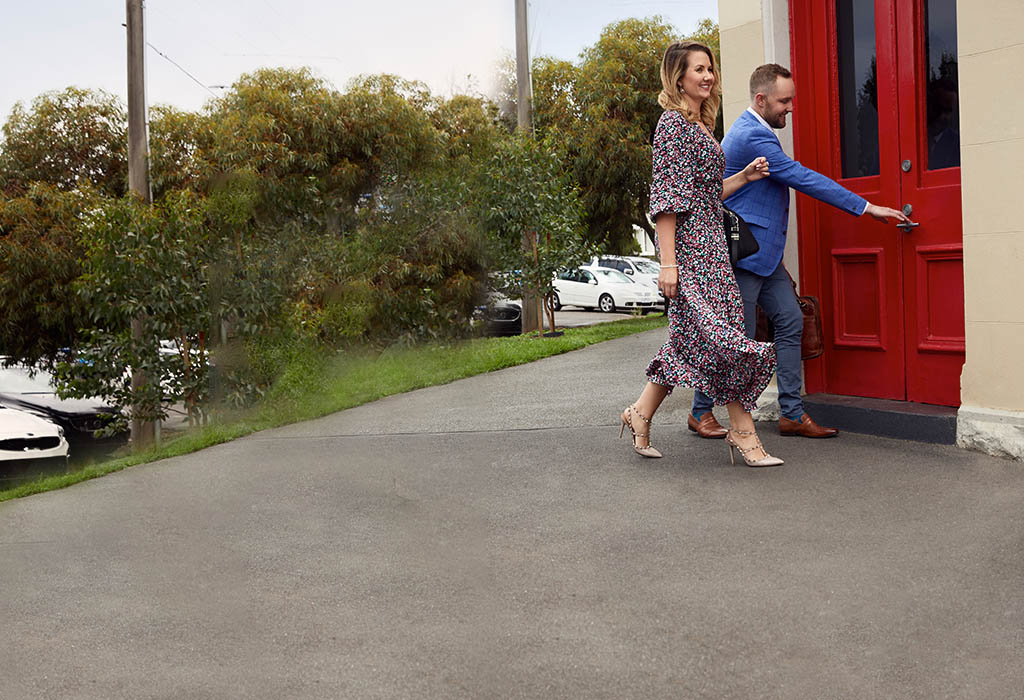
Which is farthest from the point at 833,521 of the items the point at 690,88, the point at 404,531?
the point at 690,88

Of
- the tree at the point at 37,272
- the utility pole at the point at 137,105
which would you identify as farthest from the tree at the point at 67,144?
the utility pole at the point at 137,105

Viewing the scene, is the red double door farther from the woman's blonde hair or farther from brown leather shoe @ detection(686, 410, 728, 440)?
A: the woman's blonde hair

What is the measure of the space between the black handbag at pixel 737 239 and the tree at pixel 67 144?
719 inches

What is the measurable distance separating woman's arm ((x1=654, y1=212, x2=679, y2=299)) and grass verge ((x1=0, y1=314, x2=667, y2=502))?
3.39 meters

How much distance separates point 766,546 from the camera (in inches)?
168

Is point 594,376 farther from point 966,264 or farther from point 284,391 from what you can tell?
point 966,264

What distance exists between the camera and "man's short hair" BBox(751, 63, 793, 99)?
6016mm

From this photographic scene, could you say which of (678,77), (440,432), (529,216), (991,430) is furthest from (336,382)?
(529,216)

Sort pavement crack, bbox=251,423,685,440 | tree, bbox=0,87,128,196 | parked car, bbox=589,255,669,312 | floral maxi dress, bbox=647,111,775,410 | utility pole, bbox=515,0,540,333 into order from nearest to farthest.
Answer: floral maxi dress, bbox=647,111,775,410 → pavement crack, bbox=251,423,685,440 → utility pole, bbox=515,0,540,333 → tree, bbox=0,87,128,196 → parked car, bbox=589,255,669,312

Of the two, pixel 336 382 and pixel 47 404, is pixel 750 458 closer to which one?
pixel 336 382

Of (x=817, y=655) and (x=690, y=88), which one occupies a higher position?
(x=690, y=88)

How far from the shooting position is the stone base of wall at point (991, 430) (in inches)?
212

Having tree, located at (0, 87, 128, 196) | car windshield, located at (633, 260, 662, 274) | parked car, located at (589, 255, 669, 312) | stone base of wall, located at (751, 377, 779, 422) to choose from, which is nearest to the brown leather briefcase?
stone base of wall, located at (751, 377, 779, 422)

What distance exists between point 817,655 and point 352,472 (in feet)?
11.2
